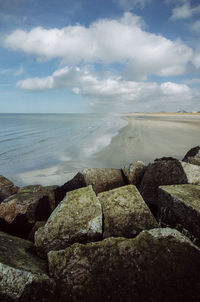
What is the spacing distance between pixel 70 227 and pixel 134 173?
8.80ft

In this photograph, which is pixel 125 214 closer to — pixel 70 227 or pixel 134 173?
pixel 70 227

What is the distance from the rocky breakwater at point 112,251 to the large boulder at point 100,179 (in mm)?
1274

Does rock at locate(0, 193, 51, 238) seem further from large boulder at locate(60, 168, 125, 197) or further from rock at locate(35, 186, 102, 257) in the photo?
rock at locate(35, 186, 102, 257)

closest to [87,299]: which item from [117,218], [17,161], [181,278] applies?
[181,278]

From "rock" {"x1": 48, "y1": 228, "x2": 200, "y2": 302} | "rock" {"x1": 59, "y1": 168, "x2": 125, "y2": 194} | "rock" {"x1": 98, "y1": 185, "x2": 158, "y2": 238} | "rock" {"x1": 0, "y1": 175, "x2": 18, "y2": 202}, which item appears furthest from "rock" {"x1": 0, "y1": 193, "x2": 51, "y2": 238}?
"rock" {"x1": 48, "y1": 228, "x2": 200, "y2": 302}

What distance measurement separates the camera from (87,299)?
1.90 metres

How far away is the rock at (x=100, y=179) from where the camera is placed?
4.96 metres

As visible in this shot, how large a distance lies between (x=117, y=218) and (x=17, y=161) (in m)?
12.4

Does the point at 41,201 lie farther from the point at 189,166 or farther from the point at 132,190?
the point at 189,166

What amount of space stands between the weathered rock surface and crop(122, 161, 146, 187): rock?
1.70 feet

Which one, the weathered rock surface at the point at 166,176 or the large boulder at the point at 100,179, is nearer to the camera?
the weathered rock surface at the point at 166,176

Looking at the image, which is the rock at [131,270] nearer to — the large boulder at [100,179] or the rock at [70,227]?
the rock at [70,227]

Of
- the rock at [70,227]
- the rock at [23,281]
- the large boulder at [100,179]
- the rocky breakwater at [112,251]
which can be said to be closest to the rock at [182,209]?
the rocky breakwater at [112,251]

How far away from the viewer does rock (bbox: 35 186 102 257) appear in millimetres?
2801
